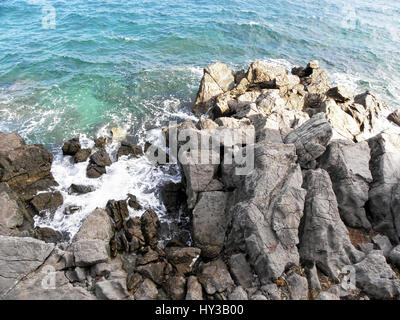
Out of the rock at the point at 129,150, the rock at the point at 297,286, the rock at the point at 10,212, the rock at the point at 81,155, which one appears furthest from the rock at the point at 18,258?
the rock at the point at 297,286

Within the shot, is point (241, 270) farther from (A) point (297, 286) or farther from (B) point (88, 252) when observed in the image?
(B) point (88, 252)

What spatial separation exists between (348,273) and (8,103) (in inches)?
1348

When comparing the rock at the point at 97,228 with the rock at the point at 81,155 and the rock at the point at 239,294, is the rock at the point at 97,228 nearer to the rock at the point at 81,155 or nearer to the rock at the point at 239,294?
the rock at the point at 81,155

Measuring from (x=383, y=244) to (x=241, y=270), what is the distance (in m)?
8.17

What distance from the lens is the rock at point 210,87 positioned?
28781mm

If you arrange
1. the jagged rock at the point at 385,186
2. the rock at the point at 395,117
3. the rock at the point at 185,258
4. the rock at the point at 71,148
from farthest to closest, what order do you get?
the rock at the point at 395,117 → the rock at the point at 71,148 → the jagged rock at the point at 385,186 → the rock at the point at 185,258

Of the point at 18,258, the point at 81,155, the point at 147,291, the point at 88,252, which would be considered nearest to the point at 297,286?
the point at 147,291

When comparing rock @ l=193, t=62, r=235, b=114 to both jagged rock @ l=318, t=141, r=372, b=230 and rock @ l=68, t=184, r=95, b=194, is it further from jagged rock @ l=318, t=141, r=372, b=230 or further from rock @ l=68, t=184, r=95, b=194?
jagged rock @ l=318, t=141, r=372, b=230

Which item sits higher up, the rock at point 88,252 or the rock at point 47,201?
the rock at point 88,252

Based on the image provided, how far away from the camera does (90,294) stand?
41.5 ft

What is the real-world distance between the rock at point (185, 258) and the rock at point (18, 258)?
6717 mm

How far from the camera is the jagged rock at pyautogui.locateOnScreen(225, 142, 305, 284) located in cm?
1309
